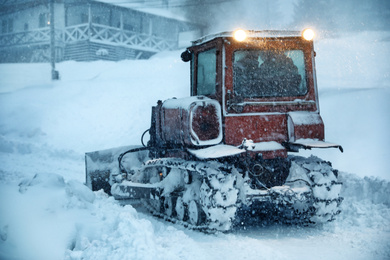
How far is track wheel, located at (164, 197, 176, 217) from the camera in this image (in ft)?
21.3

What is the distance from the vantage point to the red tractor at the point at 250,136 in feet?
17.2

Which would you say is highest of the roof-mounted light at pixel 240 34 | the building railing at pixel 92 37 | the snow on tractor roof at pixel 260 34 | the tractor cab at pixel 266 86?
the building railing at pixel 92 37

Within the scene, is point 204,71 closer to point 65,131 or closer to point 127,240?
point 127,240

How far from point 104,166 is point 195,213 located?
319cm

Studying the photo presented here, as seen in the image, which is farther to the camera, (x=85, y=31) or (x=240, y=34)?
(x=85, y=31)

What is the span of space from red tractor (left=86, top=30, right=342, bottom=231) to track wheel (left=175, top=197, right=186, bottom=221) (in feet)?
0.05

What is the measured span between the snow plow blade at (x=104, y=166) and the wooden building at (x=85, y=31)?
82.2 feet

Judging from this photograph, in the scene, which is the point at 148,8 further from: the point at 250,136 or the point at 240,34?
the point at 250,136

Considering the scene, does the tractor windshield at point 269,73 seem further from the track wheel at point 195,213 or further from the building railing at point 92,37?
the building railing at point 92,37

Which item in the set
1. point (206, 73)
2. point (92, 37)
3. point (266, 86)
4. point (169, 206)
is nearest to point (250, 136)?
point (266, 86)

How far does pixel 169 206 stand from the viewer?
6574 mm

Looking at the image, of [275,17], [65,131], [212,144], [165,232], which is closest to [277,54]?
[212,144]

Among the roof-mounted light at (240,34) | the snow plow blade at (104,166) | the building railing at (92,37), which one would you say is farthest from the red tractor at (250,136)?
the building railing at (92,37)

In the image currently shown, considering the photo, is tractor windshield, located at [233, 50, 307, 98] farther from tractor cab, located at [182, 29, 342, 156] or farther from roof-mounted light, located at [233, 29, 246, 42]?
roof-mounted light, located at [233, 29, 246, 42]
